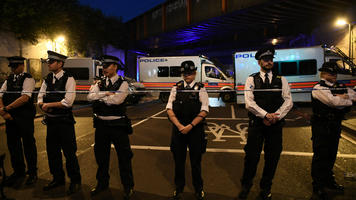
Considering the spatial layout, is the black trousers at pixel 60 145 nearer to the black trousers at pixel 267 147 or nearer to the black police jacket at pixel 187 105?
the black police jacket at pixel 187 105

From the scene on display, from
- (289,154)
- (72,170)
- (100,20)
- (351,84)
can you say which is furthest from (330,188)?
(100,20)

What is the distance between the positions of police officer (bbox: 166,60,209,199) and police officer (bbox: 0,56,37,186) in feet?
7.77

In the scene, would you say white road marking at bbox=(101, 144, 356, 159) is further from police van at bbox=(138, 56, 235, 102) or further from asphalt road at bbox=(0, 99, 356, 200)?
police van at bbox=(138, 56, 235, 102)

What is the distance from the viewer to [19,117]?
12.9 feet

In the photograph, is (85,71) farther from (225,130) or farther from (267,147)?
(267,147)

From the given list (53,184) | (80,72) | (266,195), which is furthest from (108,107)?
(80,72)

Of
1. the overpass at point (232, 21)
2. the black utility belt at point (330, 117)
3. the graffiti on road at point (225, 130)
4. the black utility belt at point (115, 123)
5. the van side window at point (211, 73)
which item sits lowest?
the graffiti on road at point (225, 130)

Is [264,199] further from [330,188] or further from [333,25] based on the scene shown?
[333,25]

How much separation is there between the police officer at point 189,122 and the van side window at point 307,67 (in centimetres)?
1103

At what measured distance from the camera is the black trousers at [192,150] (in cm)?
334

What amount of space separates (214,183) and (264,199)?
0.83m

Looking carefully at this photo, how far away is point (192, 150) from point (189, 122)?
0.38 metres

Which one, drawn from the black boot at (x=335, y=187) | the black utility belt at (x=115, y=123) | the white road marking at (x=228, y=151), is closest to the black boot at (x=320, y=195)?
the black boot at (x=335, y=187)

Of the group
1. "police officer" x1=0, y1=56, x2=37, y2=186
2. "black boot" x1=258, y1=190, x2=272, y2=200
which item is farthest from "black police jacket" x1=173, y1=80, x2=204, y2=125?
"police officer" x1=0, y1=56, x2=37, y2=186
